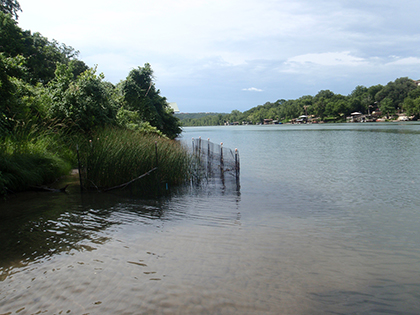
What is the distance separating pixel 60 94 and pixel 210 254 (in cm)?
1356

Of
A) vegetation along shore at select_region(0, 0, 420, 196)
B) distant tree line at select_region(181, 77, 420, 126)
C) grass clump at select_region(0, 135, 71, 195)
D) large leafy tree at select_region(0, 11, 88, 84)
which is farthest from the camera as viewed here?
distant tree line at select_region(181, 77, 420, 126)

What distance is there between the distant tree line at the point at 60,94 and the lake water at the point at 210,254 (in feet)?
14.2

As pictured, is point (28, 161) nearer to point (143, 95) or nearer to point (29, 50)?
point (143, 95)

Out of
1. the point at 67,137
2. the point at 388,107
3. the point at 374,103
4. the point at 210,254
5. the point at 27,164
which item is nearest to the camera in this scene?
the point at 210,254

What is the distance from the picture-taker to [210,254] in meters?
5.74

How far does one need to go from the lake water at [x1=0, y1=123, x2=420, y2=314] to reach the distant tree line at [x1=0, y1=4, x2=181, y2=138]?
4329 mm

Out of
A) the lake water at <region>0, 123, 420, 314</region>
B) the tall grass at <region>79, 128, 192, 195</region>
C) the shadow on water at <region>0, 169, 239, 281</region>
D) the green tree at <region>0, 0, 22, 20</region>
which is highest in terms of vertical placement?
the green tree at <region>0, 0, 22, 20</region>

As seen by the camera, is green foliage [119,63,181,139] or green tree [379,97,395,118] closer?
green foliage [119,63,181,139]

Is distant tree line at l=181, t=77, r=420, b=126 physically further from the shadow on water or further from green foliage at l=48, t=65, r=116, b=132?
the shadow on water

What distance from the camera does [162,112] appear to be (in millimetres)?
34500

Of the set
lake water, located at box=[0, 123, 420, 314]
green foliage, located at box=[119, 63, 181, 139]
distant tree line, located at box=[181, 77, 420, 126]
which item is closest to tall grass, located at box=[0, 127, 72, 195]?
lake water, located at box=[0, 123, 420, 314]

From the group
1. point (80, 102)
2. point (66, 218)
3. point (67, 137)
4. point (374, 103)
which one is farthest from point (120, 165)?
point (374, 103)

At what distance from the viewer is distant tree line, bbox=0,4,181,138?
12031 mm

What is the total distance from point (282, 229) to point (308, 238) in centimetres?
74
